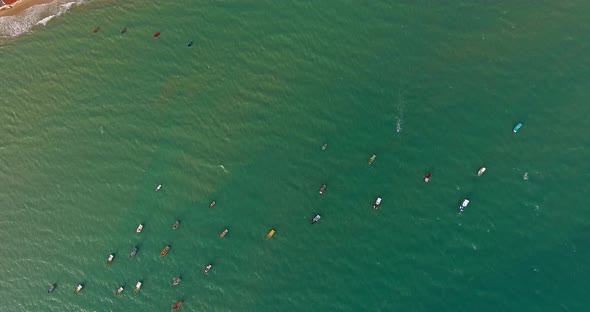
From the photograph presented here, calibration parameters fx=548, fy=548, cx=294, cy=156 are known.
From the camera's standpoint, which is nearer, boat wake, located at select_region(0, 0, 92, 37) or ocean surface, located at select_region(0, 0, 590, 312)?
ocean surface, located at select_region(0, 0, 590, 312)

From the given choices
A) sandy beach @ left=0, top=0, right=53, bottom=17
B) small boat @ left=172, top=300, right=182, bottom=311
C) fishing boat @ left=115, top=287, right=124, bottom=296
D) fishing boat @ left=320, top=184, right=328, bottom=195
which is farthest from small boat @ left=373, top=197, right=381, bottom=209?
sandy beach @ left=0, top=0, right=53, bottom=17

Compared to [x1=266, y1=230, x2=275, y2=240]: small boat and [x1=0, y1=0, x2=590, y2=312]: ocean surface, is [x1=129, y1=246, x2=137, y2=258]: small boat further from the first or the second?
[x1=266, y1=230, x2=275, y2=240]: small boat

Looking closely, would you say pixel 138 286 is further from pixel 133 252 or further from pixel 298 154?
pixel 298 154

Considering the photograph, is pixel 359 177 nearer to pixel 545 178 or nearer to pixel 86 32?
pixel 545 178

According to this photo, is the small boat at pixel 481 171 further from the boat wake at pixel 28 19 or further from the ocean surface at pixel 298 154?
the boat wake at pixel 28 19

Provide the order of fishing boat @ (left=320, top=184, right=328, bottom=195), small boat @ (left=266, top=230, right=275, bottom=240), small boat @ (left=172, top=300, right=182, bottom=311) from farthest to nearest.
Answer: small boat @ (left=172, top=300, right=182, bottom=311) → small boat @ (left=266, top=230, right=275, bottom=240) → fishing boat @ (left=320, top=184, right=328, bottom=195)

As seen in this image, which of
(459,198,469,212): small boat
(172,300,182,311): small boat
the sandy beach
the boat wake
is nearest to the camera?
(459,198,469,212): small boat
